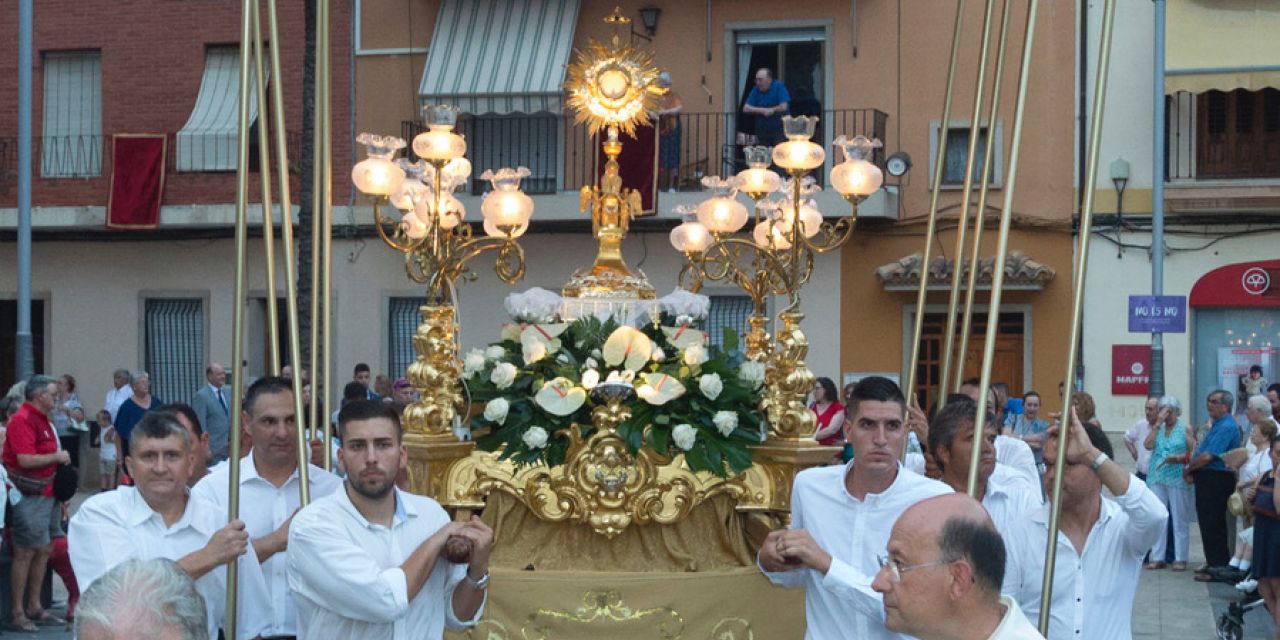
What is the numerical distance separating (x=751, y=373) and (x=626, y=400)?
660 millimetres

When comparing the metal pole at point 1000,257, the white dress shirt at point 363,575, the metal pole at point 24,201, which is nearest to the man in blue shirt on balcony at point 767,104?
the metal pole at point 24,201

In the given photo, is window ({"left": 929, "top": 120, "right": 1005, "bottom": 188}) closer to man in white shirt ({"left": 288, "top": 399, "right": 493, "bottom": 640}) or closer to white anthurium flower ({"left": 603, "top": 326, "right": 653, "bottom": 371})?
white anthurium flower ({"left": 603, "top": 326, "right": 653, "bottom": 371})

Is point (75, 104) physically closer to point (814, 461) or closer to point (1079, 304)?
point (814, 461)

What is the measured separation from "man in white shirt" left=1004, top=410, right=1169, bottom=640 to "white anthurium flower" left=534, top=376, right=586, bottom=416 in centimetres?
255

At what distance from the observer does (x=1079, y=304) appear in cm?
514

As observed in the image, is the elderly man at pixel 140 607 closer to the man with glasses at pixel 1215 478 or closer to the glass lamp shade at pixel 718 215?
the glass lamp shade at pixel 718 215

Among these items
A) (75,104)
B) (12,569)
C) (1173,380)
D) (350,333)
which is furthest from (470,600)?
(75,104)

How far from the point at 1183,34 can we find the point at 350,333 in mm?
10585

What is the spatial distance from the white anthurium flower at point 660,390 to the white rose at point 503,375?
555 millimetres

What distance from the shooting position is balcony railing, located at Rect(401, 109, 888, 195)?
21797 mm

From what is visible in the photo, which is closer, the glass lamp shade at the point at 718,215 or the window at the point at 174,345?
the glass lamp shade at the point at 718,215

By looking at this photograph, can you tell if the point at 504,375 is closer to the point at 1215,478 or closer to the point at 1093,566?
the point at 1093,566

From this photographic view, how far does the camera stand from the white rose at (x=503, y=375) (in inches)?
317

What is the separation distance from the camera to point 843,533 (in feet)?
18.5
